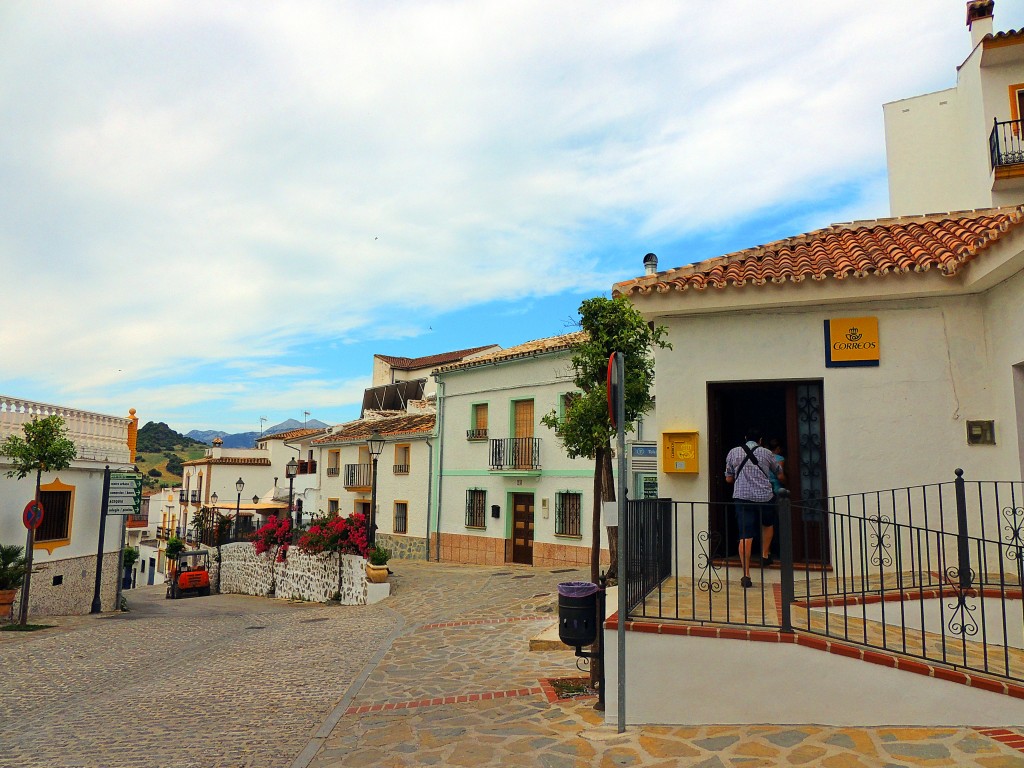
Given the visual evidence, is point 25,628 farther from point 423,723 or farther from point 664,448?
point 664,448

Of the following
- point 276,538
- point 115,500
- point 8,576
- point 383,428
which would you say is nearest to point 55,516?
point 115,500

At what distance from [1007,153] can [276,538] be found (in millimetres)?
21394

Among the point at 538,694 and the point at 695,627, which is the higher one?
the point at 695,627

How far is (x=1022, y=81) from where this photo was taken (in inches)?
625

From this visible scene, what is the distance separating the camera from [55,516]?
15.6m

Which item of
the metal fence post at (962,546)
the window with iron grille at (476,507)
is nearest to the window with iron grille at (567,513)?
the window with iron grille at (476,507)

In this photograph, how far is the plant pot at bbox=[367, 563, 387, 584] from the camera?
15516 millimetres

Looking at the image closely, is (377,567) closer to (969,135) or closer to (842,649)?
(842,649)

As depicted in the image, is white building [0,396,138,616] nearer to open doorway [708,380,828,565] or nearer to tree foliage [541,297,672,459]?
tree foliage [541,297,672,459]

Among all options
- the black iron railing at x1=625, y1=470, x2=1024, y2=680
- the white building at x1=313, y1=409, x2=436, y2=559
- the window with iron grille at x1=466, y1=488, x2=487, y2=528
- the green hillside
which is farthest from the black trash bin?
the green hillside

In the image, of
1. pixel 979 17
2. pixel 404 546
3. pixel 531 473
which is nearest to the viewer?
pixel 979 17

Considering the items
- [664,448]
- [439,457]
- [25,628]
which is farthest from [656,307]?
[439,457]

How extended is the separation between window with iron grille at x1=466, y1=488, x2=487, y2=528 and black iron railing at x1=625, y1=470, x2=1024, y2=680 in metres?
14.0

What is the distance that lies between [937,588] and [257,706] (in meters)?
6.58
